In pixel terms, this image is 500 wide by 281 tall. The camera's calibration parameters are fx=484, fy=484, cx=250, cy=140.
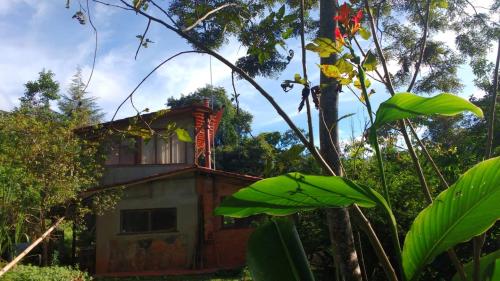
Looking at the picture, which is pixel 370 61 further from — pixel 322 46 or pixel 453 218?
pixel 453 218

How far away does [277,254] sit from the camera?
1.66 meters

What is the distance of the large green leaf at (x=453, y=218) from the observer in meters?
1.24

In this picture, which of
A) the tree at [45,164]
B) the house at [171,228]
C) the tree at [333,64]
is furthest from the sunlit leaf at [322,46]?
the house at [171,228]

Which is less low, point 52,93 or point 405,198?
point 52,93

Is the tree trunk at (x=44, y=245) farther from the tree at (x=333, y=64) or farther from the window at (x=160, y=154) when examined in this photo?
the tree at (x=333, y=64)

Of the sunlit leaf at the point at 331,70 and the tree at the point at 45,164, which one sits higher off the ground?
the tree at the point at 45,164

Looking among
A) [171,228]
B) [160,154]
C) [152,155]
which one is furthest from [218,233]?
[152,155]

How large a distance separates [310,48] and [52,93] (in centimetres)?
3558

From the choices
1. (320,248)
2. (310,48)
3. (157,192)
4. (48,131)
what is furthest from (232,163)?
(310,48)

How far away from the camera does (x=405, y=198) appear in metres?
5.96

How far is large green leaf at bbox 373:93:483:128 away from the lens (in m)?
1.22

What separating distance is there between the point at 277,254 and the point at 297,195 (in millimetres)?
447

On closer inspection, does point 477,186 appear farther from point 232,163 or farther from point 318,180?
point 232,163

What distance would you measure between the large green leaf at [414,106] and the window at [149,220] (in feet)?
46.1
